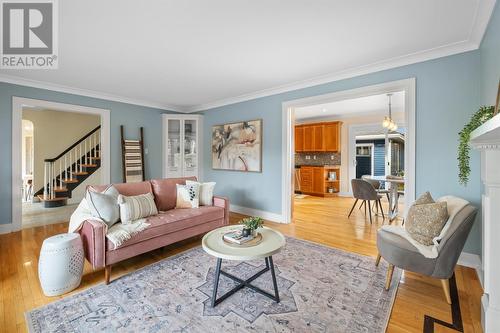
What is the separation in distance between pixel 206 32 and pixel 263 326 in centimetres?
271

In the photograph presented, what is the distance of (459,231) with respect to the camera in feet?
6.06

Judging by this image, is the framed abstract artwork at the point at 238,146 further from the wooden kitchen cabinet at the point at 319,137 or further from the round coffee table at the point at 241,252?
the wooden kitchen cabinet at the point at 319,137

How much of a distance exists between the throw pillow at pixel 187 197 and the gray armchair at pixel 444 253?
254 cm

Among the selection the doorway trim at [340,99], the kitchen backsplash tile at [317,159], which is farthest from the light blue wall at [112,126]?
the kitchen backsplash tile at [317,159]

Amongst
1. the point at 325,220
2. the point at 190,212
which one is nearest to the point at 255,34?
the point at 190,212

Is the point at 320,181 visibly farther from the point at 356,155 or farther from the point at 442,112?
the point at 442,112

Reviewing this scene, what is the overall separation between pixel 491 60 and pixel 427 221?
1576mm

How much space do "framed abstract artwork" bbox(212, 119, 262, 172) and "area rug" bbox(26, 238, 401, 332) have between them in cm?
242

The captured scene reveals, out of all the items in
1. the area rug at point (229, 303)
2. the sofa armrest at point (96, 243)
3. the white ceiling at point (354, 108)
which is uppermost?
the white ceiling at point (354, 108)

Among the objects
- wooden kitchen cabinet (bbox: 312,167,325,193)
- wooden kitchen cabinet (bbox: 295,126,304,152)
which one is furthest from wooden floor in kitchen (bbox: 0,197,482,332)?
wooden kitchen cabinet (bbox: 295,126,304,152)

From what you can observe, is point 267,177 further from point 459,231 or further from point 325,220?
point 459,231

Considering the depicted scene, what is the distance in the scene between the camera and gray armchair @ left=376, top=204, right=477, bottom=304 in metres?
1.86

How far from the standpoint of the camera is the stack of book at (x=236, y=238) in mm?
2030

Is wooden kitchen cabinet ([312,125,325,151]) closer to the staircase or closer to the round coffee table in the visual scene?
the round coffee table
